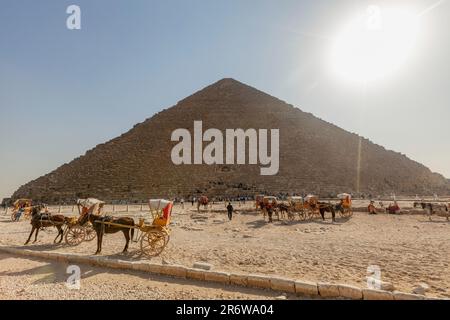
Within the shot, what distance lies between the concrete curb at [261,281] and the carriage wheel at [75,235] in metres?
2.07

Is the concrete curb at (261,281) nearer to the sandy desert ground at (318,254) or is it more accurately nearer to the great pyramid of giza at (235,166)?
the sandy desert ground at (318,254)

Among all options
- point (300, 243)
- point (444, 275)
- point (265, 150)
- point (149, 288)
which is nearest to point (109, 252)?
point (149, 288)

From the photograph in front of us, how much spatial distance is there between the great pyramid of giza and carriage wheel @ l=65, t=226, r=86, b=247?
3809 centimetres

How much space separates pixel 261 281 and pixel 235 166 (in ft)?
176

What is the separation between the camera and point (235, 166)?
58719 millimetres

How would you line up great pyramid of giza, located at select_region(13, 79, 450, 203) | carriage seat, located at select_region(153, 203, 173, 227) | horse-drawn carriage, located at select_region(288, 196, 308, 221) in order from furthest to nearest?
great pyramid of giza, located at select_region(13, 79, 450, 203) < horse-drawn carriage, located at select_region(288, 196, 308, 221) < carriage seat, located at select_region(153, 203, 173, 227)

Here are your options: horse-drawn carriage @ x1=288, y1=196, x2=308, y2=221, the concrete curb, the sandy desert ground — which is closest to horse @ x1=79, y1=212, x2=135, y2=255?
the sandy desert ground

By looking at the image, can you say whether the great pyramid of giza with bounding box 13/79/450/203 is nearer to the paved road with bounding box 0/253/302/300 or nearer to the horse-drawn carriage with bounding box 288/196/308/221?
the horse-drawn carriage with bounding box 288/196/308/221

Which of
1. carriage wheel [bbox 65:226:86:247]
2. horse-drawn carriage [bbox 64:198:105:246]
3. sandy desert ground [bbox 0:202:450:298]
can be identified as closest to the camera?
sandy desert ground [bbox 0:202:450:298]

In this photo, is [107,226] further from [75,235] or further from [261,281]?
[261,281]

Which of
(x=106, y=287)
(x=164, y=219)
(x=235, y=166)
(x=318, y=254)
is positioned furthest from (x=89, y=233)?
(x=235, y=166)

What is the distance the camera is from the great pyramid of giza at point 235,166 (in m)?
52.5

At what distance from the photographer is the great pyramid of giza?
172 ft

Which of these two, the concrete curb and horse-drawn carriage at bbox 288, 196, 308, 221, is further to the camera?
horse-drawn carriage at bbox 288, 196, 308, 221
